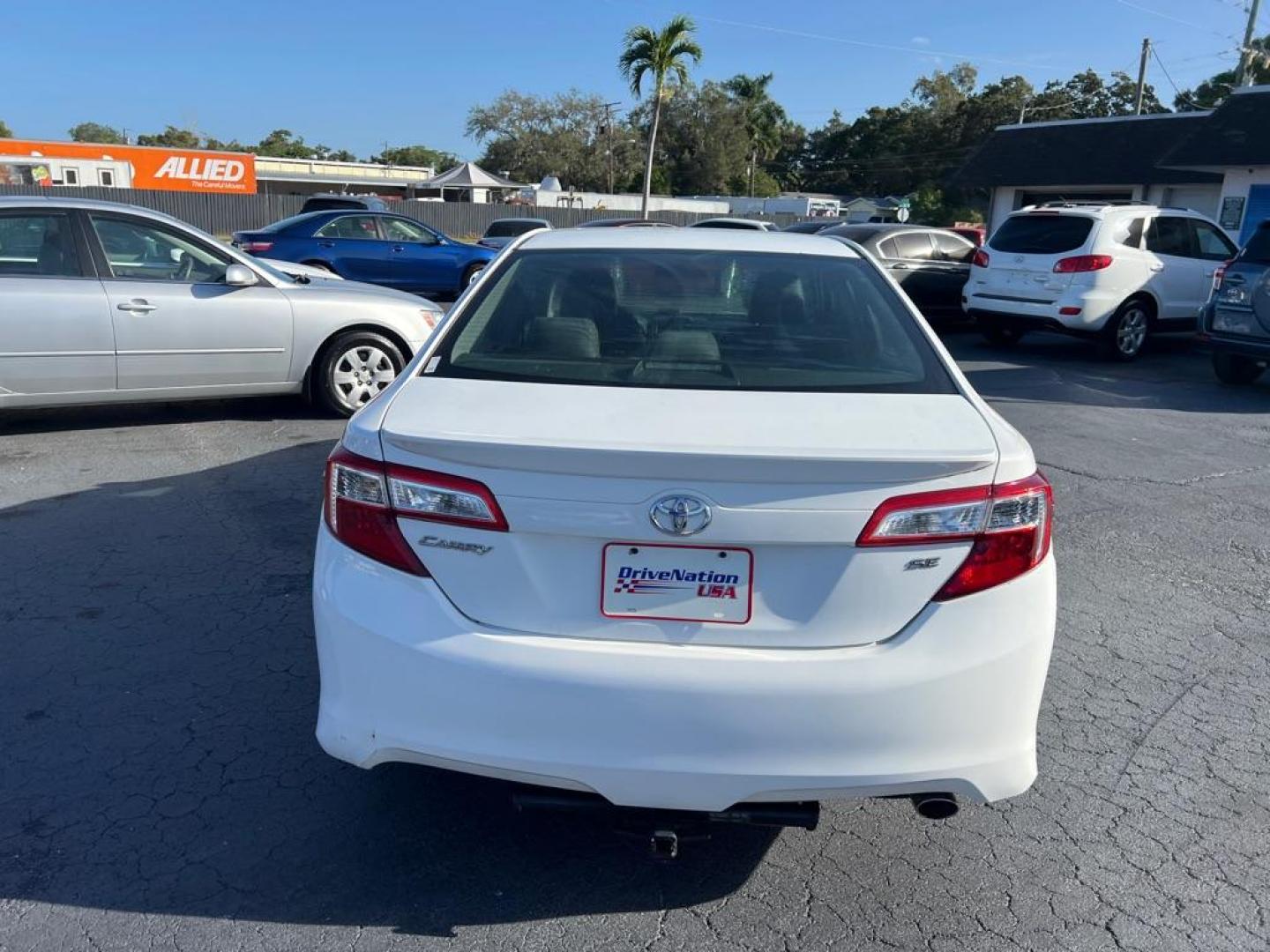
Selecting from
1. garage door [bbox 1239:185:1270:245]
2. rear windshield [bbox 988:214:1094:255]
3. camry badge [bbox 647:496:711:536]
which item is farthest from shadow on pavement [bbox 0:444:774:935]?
garage door [bbox 1239:185:1270:245]

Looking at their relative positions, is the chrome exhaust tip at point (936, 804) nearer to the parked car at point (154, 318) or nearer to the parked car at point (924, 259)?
the parked car at point (154, 318)

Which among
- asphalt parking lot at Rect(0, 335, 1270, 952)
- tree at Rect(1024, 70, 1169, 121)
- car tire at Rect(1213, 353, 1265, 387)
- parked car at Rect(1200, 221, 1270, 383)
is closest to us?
asphalt parking lot at Rect(0, 335, 1270, 952)

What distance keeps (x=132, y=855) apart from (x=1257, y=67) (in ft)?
159

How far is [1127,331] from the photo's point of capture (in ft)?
40.7

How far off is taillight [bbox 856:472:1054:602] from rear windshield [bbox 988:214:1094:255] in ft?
34.8

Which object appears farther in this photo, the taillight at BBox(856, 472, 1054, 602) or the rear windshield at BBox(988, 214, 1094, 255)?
the rear windshield at BBox(988, 214, 1094, 255)

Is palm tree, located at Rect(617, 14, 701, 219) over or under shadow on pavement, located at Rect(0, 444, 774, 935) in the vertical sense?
over

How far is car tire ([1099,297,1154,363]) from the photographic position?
12.2 m

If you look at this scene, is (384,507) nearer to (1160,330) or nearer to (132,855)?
(132,855)

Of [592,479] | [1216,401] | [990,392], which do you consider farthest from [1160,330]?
[592,479]

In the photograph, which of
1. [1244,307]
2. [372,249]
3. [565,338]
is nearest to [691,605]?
[565,338]

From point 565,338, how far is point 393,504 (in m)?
1.02

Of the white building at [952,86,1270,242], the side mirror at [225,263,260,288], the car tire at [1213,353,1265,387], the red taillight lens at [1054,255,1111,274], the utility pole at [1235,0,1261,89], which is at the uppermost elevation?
the utility pole at [1235,0,1261,89]

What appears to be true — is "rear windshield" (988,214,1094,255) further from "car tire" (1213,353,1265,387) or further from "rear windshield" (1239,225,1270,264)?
"rear windshield" (1239,225,1270,264)
